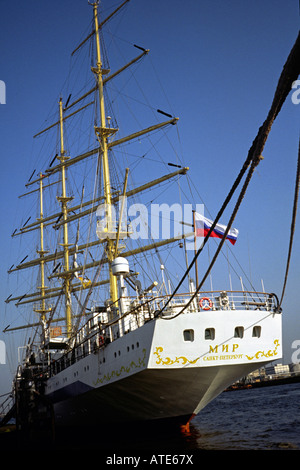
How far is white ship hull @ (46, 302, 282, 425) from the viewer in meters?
18.9

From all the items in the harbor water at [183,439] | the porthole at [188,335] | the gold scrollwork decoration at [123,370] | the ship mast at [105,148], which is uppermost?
the ship mast at [105,148]

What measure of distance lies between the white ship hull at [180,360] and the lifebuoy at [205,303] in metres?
0.42

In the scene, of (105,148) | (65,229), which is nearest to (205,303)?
(105,148)

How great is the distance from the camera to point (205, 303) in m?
20.0

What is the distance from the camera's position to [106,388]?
22125 mm

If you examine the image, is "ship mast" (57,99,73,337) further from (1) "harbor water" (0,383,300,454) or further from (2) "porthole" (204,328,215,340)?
(2) "porthole" (204,328,215,340)

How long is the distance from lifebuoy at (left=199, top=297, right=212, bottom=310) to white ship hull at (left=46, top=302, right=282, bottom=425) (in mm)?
424

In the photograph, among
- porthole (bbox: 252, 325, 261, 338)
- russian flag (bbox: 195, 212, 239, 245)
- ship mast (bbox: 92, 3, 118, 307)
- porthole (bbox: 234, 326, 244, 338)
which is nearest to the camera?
porthole (bbox: 234, 326, 244, 338)

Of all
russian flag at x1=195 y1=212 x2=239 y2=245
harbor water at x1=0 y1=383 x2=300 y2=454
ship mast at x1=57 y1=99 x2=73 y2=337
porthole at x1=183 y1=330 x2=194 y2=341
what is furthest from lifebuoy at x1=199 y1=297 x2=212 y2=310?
ship mast at x1=57 y1=99 x2=73 y2=337

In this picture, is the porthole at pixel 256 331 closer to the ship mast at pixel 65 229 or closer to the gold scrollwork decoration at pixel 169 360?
the gold scrollwork decoration at pixel 169 360

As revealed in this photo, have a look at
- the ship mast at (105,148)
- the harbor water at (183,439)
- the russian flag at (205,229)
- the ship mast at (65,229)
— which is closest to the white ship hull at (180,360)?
the harbor water at (183,439)

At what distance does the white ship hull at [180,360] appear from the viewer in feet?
62.0
